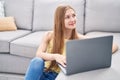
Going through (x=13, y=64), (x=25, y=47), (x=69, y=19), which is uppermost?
(x=69, y=19)

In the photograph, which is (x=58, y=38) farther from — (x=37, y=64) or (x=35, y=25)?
(x=35, y=25)

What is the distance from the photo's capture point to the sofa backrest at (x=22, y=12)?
297cm

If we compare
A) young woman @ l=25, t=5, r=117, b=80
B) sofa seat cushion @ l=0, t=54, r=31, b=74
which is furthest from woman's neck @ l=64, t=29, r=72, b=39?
sofa seat cushion @ l=0, t=54, r=31, b=74

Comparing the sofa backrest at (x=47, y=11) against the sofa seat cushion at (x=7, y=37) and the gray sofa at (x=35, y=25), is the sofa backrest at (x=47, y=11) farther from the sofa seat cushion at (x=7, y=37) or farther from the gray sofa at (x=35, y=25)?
the sofa seat cushion at (x=7, y=37)

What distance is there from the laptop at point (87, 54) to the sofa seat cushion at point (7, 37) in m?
1.30

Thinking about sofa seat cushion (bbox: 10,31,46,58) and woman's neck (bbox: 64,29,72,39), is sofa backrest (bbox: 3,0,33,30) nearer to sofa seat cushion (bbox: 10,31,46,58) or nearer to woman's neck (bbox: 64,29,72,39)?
sofa seat cushion (bbox: 10,31,46,58)

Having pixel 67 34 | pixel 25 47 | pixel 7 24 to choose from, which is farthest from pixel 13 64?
pixel 67 34

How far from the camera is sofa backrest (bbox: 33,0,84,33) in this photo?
2787 millimetres

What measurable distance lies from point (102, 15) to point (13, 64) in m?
1.12

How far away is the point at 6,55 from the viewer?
8.02ft

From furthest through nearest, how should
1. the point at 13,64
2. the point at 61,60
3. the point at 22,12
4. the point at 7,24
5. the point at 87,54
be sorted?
the point at 22,12 < the point at 7,24 < the point at 13,64 < the point at 61,60 < the point at 87,54

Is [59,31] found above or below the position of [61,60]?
above

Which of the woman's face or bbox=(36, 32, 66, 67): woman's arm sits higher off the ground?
the woman's face

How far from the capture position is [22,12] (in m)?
2.98
